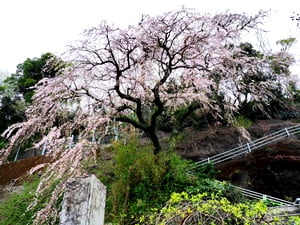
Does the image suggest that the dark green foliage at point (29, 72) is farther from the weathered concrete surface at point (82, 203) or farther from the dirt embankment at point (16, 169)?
the weathered concrete surface at point (82, 203)

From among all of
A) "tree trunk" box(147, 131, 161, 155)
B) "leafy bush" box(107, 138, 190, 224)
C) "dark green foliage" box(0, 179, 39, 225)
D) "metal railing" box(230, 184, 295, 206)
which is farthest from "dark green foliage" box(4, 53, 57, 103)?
"metal railing" box(230, 184, 295, 206)

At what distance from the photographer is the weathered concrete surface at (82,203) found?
1.26m

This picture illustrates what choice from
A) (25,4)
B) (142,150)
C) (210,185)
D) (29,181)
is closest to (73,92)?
(142,150)

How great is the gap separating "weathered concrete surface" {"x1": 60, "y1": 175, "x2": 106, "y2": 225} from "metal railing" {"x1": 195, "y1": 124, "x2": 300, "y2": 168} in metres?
5.43

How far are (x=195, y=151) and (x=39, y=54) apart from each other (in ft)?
32.1

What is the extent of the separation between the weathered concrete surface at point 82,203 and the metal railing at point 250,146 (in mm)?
5432

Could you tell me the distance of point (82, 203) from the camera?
1298 mm

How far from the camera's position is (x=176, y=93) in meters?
5.66

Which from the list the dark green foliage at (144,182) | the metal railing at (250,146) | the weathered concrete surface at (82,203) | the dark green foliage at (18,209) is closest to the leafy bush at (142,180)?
the dark green foliage at (144,182)

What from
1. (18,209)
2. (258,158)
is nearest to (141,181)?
(18,209)

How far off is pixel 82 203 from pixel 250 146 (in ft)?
20.7

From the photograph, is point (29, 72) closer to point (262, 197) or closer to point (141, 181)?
point (141, 181)

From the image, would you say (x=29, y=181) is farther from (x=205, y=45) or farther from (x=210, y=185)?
(x=205, y=45)

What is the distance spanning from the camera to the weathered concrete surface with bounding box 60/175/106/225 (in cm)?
126
